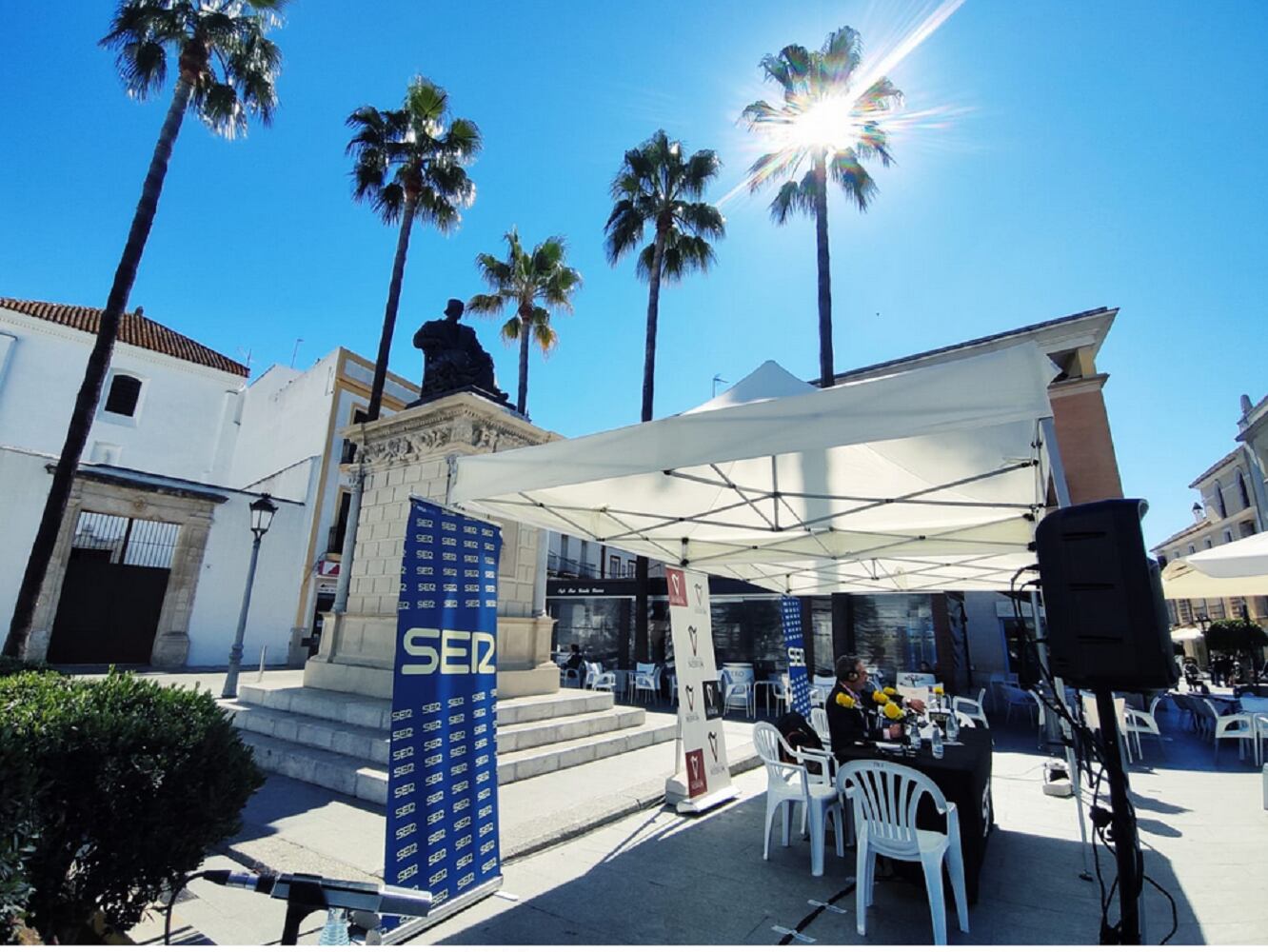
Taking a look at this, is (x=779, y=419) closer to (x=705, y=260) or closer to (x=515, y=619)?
(x=515, y=619)

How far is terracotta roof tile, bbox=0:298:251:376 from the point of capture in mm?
21844

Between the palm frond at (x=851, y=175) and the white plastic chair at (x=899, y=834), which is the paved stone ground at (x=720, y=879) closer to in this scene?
→ the white plastic chair at (x=899, y=834)

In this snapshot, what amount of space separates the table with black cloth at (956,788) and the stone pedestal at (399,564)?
183 inches

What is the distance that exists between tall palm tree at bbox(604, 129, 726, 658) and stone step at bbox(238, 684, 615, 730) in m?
7.60

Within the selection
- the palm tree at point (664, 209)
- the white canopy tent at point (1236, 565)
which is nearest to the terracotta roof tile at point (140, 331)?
the palm tree at point (664, 209)

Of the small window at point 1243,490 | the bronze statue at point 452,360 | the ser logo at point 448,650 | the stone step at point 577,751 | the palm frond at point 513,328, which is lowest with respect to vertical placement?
the stone step at point 577,751

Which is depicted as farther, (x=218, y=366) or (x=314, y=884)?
(x=218, y=366)

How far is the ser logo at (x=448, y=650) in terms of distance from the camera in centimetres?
332

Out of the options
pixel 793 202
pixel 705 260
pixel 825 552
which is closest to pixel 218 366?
pixel 705 260

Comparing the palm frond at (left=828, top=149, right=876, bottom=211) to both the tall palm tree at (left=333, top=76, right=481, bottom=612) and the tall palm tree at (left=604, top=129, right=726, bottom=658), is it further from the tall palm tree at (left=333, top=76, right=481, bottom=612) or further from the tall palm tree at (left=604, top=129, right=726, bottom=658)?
the tall palm tree at (left=333, top=76, right=481, bottom=612)

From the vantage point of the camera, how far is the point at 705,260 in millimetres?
16109

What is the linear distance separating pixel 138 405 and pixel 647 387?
2214cm

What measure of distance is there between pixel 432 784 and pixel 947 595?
551 inches

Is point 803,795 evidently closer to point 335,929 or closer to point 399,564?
point 335,929
